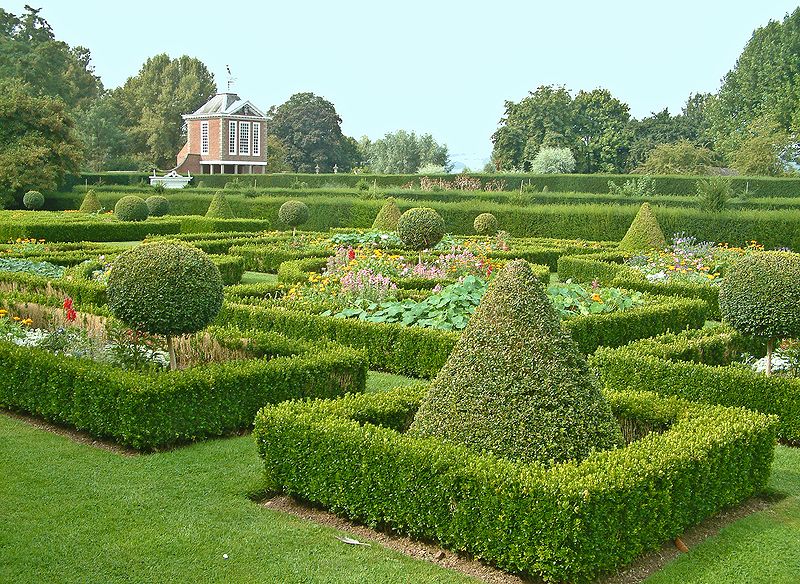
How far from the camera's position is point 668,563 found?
4797 millimetres

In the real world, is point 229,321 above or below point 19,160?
below

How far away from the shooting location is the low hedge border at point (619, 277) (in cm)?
1272

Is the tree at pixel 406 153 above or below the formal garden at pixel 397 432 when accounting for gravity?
above

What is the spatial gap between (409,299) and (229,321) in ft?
7.25

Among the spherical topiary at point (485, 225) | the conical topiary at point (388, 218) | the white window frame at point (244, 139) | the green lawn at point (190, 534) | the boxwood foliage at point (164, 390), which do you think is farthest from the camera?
the white window frame at point (244, 139)

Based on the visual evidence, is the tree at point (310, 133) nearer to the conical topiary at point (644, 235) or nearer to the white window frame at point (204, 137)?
the white window frame at point (204, 137)

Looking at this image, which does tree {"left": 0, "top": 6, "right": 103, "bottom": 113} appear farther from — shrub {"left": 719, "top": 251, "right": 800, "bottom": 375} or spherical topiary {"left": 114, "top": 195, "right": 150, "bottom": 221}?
shrub {"left": 719, "top": 251, "right": 800, "bottom": 375}

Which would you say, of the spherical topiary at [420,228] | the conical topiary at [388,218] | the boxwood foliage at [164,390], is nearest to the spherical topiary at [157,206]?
the conical topiary at [388,218]

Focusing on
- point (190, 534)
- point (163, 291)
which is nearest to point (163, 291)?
point (163, 291)

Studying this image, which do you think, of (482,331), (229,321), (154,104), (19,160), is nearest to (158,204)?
(19,160)

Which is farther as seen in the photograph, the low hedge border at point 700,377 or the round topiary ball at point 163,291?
the low hedge border at point 700,377

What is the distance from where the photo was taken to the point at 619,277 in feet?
45.8

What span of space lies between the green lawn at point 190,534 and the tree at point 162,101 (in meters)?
63.9

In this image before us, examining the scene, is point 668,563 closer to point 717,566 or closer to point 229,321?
point 717,566
